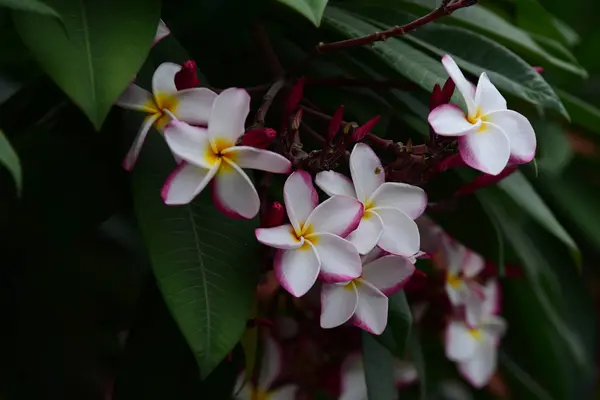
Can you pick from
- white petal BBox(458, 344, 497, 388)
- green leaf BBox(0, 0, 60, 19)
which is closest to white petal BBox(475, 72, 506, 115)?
green leaf BBox(0, 0, 60, 19)

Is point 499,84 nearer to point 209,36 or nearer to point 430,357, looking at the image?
point 209,36

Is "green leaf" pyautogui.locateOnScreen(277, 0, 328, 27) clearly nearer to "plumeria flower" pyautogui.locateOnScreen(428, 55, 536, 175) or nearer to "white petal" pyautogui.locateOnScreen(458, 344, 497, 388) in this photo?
"plumeria flower" pyautogui.locateOnScreen(428, 55, 536, 175)

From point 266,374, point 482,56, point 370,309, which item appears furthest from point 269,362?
point 482,56

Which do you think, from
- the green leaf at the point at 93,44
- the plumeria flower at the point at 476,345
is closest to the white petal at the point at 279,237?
the green leaf at the point at 93,44

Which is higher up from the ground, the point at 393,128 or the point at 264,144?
the point at 264,144

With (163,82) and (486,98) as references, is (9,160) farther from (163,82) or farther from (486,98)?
(486,98)

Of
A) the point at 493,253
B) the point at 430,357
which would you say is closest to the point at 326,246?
the point at 493,253
